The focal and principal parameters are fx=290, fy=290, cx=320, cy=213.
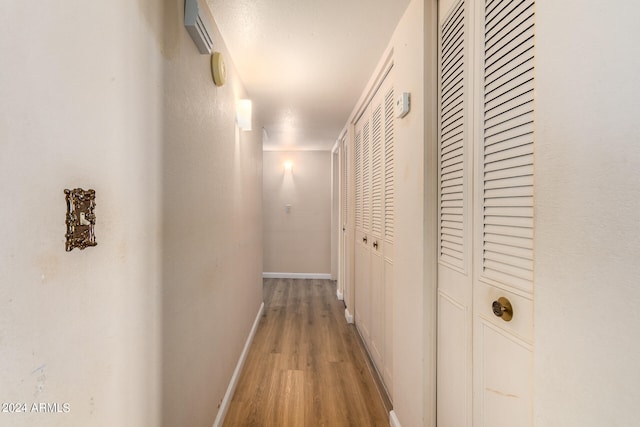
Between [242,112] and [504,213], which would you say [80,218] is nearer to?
[504,213]

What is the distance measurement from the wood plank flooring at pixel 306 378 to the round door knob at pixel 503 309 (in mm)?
1318

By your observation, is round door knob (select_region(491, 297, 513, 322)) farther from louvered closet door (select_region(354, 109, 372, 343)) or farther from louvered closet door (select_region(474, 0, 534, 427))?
louvered closet door (select_region(354, 109, 372, 343))

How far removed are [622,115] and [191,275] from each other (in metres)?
1.35

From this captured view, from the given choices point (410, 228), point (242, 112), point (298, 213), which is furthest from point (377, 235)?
point (298, 213)

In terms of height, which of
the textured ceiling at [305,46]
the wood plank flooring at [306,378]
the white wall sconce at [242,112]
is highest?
the textured ceiling at [305,46]

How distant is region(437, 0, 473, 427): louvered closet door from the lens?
40.4 inches

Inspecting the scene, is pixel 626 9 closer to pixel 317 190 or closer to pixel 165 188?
pixel 165 188

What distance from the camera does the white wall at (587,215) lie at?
46 cm

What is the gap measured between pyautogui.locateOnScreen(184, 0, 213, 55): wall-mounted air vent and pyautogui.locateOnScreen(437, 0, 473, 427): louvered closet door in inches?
39.9

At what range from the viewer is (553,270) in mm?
595

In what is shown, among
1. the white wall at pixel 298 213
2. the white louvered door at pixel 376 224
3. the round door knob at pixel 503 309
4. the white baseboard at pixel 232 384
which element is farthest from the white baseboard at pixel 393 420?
the white wall at pixel 298 213

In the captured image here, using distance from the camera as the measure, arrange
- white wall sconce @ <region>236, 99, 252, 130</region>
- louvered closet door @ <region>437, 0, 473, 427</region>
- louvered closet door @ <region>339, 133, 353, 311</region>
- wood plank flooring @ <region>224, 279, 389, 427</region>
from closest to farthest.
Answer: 1. louvered closet door @ <region>437, 0, 473, 427</region>
2. wood plank flooring @ <region>224, 279, 389, 427</region>
3. white wall sconce @ <region>236, 99, 252, 130</region>
4. louvered closet door @ <region>339, 133, 353, 311</region>

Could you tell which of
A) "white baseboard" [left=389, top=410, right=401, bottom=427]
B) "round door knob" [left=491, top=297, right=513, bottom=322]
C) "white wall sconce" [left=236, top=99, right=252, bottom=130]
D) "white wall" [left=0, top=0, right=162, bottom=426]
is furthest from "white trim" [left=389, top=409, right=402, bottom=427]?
"white wall sconce" [left=236, top=99, right=252, bottom=130]

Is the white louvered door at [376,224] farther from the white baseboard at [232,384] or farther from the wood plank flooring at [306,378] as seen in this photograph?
the white baseboard at [232,384]
